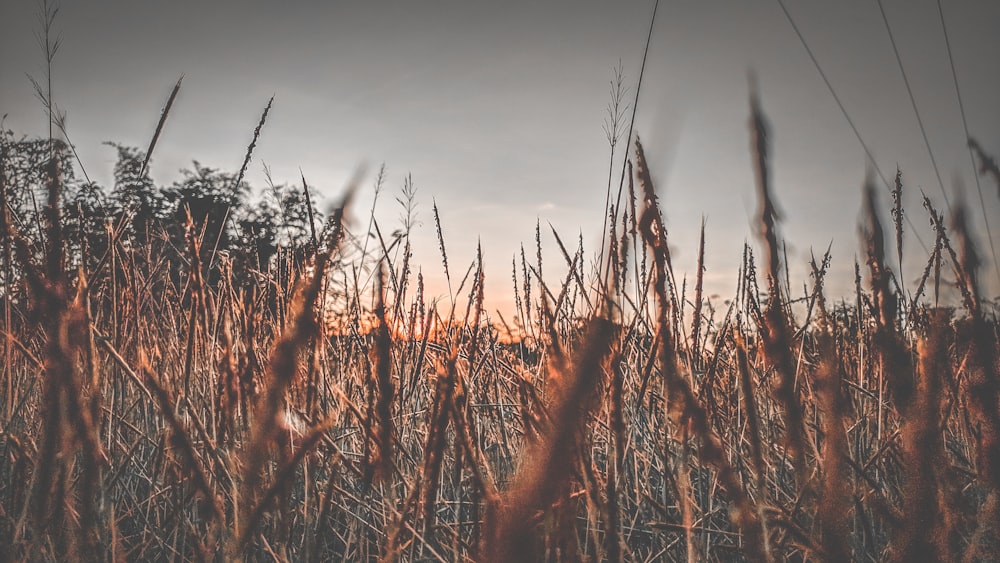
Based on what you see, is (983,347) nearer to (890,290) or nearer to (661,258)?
(890,290)

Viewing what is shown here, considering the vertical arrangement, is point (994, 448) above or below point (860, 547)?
above

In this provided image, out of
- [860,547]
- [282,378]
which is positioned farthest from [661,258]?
[860,547]

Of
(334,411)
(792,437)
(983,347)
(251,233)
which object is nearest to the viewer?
(792,437)

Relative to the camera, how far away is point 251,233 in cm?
177

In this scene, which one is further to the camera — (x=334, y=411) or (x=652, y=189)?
(x=334, y=411)

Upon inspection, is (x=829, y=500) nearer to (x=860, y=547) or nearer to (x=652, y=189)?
(x=652, y=189)

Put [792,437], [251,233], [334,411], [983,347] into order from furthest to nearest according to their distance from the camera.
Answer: [251,233] → [334,411] → [983,347] → [792,437]

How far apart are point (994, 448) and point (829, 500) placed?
0.25 metres

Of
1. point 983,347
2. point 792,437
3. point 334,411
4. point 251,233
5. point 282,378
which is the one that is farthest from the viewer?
point 251,233

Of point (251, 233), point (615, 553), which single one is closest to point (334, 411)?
point (251, 233)

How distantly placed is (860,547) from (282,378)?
1.77 metres

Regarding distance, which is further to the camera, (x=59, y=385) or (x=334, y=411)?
(x=334, y=411)

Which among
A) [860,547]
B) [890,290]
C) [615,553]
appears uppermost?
[890,290]

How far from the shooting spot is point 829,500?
1.35 ft
